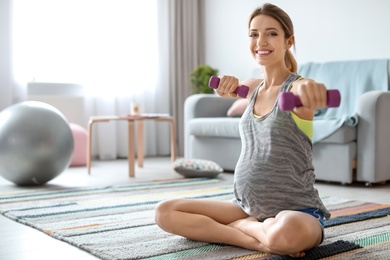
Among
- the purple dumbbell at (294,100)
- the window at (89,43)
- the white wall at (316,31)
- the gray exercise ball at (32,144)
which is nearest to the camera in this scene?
the purple dumbbell at (294,100)

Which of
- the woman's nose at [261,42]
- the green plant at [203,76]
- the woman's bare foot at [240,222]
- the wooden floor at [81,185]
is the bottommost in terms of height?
the wooden floor at [81,185]

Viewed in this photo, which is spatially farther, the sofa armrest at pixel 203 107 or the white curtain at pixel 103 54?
the white curtain at pixel 103 54

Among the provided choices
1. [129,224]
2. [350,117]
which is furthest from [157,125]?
[129,224]

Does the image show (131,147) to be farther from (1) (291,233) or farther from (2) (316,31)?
(1) (291,233)

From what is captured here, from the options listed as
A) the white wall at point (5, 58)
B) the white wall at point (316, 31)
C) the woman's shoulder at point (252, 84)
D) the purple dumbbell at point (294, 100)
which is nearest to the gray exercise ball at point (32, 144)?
the white wall at point (5, 58)

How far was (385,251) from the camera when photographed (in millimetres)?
1751

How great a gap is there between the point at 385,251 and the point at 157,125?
420cm

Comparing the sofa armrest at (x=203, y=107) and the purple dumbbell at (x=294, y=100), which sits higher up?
the purple dumbbell at (x=294, y=100)

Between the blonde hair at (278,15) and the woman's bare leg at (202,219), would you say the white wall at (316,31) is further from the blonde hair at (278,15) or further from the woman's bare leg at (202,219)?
the woman's bare leg at (202,219)

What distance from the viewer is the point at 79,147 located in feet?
15.4

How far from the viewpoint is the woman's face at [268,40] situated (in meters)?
1.74

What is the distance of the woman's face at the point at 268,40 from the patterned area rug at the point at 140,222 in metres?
0.61

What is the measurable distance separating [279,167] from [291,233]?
21cm

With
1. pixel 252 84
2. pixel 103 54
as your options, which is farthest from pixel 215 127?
pixel 252 84
